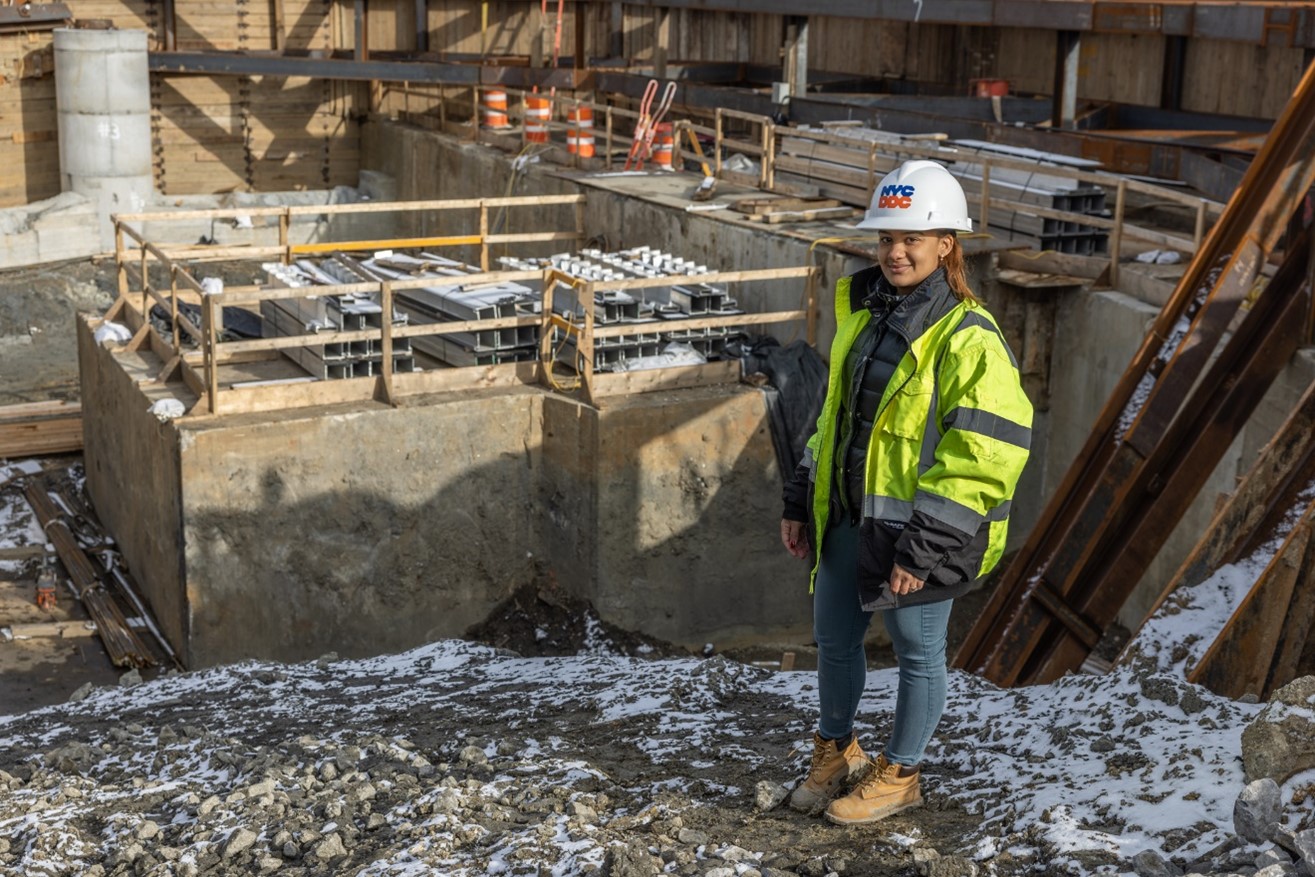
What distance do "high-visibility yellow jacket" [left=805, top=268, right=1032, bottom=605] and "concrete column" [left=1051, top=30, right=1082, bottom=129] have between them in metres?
13.9

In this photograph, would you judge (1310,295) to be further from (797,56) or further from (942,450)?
(797,56)

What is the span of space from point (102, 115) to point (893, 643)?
65.1 ft

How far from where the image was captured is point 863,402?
4547 millimetres

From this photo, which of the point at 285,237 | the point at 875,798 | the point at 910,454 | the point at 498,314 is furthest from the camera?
the point at 285,237

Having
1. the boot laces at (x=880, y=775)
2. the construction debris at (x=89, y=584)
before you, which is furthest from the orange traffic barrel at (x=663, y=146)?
the boot laces at (x=880, y=775)

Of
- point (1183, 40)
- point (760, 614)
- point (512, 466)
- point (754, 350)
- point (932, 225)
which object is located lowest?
point (760, 614)

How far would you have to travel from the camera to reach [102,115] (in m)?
21.7

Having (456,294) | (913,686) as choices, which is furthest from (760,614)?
(913,686)

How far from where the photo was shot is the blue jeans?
14.9ft

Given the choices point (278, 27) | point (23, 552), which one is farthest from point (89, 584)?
point (278, 27)

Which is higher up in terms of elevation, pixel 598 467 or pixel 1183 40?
pixel 1183 40

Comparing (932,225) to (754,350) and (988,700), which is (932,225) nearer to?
(988,700)

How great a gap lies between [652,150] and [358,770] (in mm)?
13761

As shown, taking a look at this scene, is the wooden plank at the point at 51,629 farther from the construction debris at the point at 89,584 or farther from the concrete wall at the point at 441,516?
the concrete wall at the point at 441,516
